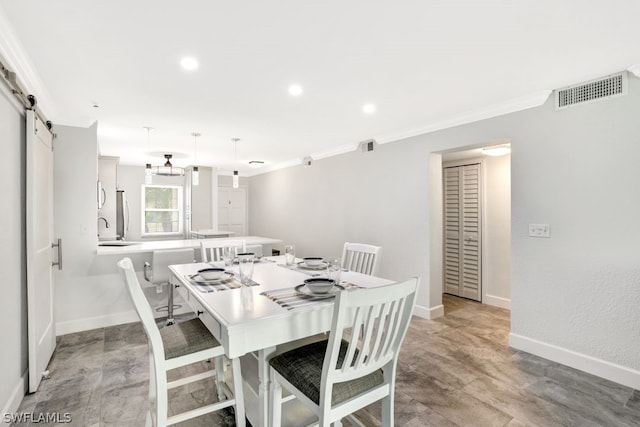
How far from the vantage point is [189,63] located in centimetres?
216

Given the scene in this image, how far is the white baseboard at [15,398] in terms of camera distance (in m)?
1.82

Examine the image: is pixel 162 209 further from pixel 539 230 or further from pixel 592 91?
pixel 592 91

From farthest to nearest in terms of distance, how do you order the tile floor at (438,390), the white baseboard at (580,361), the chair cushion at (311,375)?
the white baseboard at (580,361) → the tile floor at (438,390) → the chair cushion at (311,375)

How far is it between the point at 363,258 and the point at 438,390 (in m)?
1.17

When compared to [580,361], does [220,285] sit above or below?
above

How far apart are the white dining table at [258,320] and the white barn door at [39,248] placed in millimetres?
1068

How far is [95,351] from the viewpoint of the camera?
2.85m

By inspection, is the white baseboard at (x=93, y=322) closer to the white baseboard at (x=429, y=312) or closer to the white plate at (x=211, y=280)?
the white plate at (x=211, y=280)

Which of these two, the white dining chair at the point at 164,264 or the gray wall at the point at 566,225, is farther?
the white dining chair at the point at 164,264

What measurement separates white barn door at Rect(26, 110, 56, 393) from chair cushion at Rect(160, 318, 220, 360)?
1.13 meters

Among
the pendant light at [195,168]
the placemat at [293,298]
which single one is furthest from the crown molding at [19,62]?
the placemat at [293,298]

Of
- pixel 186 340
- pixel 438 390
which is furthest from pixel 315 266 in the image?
pixel 438 390

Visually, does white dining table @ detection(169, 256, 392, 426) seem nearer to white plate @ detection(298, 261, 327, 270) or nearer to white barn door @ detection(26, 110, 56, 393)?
white plate @ detection(298, 261, 327, 270)

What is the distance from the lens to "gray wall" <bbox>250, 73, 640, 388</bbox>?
7.63ft
